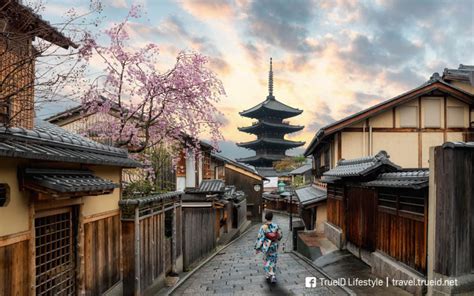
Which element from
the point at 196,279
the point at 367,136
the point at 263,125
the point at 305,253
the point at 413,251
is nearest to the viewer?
the point at 413,251

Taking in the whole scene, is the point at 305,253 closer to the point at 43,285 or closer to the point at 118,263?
the point at 118,263

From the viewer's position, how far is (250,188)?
38812mm

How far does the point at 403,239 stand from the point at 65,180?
25.4 ft

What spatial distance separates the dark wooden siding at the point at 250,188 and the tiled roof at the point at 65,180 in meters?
30.5

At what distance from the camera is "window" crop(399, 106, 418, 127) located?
17.7 m

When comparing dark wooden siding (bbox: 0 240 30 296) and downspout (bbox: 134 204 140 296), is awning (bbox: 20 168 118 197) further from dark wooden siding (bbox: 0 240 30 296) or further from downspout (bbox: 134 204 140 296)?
downspout (bbox: 134 204 140 296)

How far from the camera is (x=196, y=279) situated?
11500 millimetres

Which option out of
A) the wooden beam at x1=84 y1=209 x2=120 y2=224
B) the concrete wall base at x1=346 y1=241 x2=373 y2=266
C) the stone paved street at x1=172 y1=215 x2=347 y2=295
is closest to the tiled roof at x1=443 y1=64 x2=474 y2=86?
the concrete wall base at x1=346 y1=241 x2=373 y2=266

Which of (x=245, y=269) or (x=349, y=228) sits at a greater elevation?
(x=349, y=228)

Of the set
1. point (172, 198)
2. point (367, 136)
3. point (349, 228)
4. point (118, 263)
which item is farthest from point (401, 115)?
point (118, 263)

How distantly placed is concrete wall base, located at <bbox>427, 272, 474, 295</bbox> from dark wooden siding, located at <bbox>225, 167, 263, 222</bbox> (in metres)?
30.2

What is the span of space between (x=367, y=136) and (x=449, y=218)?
1111cm

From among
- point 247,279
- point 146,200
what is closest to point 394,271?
point 247,279

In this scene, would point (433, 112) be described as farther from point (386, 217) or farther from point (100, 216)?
point (100, 216)
